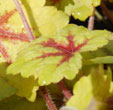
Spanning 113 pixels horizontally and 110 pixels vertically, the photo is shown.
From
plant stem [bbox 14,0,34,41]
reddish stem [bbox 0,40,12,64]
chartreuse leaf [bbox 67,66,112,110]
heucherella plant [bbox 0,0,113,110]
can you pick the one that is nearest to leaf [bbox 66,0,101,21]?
heucherella plant [bbox 0,0,113,110]

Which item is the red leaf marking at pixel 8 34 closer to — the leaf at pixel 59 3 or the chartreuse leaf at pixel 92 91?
the leaf at pixel 59 3

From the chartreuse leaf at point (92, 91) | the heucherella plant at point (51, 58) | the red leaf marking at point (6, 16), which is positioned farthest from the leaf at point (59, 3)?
the chartreuse leaf at point (92, 91)

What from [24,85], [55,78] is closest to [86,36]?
[55,78]

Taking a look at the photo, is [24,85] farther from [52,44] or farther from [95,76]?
[95,76]

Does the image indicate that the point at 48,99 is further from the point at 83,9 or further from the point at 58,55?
the point at 83,9

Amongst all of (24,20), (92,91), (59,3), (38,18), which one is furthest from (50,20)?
(92,91)

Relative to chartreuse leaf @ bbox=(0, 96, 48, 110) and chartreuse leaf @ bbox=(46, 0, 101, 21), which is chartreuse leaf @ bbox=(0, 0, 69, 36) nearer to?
chartreuse leaf @ bbox=(46, 0, 101, 21)
